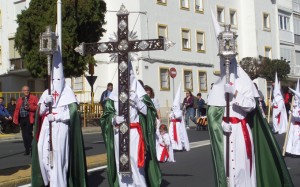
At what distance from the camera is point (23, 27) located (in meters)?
27.7

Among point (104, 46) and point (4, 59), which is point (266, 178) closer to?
point (104, 46)

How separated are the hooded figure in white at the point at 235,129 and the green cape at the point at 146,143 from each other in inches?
63.8

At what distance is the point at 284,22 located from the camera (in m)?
51.2

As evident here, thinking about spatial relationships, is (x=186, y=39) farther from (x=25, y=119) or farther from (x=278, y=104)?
(x=25, y=119)

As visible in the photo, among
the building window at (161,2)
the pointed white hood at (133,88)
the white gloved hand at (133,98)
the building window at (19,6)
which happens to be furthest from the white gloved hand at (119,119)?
the building window at (19,6)

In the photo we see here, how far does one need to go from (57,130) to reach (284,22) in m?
46.0

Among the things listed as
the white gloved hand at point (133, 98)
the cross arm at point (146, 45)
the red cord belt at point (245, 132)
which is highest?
the cross arm at point (146, 45)

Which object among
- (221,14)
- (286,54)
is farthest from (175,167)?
(286,54)

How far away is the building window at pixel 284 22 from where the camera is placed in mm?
50531

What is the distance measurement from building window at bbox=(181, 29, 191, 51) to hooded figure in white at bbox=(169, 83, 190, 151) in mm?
23358

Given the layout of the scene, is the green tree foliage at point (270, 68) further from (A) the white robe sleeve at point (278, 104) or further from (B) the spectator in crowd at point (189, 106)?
(A) the white robe sleeve at point (278, 104)

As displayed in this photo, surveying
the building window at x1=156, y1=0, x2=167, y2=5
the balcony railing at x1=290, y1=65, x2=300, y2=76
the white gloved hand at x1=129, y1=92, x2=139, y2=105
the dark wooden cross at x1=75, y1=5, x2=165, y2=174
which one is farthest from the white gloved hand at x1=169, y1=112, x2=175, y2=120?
the balcony railing at x1=290, y1=65, x2=300, y2=76

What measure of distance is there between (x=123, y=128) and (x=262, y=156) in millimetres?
2108

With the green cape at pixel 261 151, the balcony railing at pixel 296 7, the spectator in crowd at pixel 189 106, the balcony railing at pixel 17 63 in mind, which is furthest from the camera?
the balcony railing at pixel 296 7
